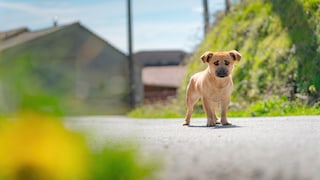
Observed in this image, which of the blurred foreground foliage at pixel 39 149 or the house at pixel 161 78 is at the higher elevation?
the blurred foreground foliage at pixel 39 149

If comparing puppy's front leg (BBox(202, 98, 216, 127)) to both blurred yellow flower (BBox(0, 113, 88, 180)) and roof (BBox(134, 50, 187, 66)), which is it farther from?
roof (BBox(134, 50, 187, 66))

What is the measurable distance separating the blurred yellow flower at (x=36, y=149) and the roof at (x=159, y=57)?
4331 centimetres

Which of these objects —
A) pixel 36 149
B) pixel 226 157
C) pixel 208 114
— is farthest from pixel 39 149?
pixel 208 114

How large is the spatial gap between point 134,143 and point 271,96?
9.63 meters

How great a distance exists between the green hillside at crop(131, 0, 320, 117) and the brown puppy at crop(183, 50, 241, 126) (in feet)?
11.0

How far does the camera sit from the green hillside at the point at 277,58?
10883 mm

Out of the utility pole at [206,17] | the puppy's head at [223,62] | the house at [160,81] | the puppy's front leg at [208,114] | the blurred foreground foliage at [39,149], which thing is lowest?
the house at [160,81]

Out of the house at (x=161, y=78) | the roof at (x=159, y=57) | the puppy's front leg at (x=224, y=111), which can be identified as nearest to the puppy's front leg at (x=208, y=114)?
the puppy's front leg at (x=224, y=111)

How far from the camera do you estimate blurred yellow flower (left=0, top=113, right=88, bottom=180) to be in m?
1.69

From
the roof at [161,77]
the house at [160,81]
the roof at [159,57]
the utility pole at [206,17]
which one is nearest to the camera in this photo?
the utility pole at [206,17]

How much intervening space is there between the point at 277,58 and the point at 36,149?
10.5 meters

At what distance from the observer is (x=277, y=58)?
11.9 meters

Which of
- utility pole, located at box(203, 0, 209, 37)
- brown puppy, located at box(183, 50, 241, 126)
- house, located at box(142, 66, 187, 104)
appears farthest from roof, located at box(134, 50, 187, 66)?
brown puppy, located at box(183, 50, 241, 126)

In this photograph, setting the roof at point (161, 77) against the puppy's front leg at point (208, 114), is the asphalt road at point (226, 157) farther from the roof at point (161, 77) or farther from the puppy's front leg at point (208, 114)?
the roof at point (161, 77)
